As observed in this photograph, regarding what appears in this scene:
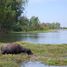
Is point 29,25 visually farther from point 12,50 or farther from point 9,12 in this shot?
point 12,50

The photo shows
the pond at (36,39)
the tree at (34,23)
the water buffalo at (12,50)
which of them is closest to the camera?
the water buffalo at (12,50)

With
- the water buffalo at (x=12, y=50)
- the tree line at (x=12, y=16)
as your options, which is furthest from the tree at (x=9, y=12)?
the water buffalo at (x=12, y=50)

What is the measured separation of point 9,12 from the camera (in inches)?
3745

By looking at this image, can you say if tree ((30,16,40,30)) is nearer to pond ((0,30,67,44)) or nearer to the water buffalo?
pond ((0,30,67,44))

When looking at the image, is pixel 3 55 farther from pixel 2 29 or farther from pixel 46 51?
pixel 2 29

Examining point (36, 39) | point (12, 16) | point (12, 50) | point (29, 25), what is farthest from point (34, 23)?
point (12, 50)

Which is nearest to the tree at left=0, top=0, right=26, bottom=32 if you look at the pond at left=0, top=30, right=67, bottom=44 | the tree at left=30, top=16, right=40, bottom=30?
the pond at left=0, top=30, right=67, bottom=44

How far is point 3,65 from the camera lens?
18531 mm

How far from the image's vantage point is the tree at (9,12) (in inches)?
3669

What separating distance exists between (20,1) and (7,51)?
76.5 m

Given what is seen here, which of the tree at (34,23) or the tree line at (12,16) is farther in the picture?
the tree at (34,23)

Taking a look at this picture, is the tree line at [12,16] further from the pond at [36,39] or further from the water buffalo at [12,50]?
the water buffalo at [12,50]

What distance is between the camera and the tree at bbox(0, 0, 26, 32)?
306 feet

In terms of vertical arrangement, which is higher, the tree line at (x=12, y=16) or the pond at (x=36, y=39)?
the tree line at (x=12, y=16)
